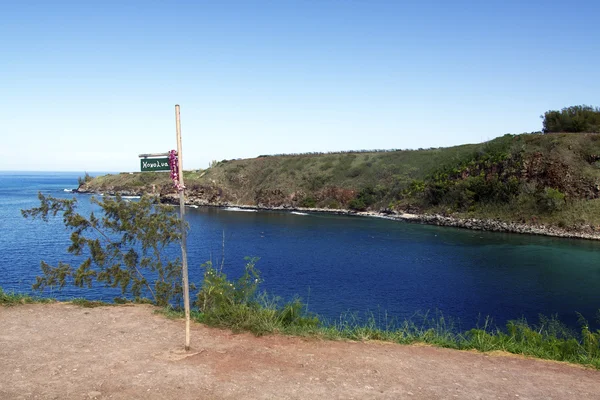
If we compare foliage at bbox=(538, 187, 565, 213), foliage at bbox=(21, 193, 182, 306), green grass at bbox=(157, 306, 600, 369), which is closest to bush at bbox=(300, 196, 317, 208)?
foliage at bbox=(538, 187, 565, 213)

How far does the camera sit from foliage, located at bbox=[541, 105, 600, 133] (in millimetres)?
71062

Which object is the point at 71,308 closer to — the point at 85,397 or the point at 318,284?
the point at 85,397

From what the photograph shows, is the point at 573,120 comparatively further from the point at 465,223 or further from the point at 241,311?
the point at 241,311

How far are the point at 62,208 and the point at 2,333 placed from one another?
7.05 metres

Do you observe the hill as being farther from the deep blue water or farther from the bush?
the deep blue water

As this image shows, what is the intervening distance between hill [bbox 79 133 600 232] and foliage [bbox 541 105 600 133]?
793cm

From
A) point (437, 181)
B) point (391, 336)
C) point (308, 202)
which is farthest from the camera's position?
point (308, 202)

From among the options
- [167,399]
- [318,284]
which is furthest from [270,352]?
[318,284]

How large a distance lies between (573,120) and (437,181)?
24511mm

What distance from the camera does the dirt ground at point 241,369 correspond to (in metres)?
7.68

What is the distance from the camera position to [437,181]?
7269cm

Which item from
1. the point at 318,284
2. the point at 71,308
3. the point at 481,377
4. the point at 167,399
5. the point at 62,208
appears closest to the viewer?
the point at 167,399

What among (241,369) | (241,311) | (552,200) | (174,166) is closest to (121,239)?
(241,311)

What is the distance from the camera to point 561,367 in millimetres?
9430
